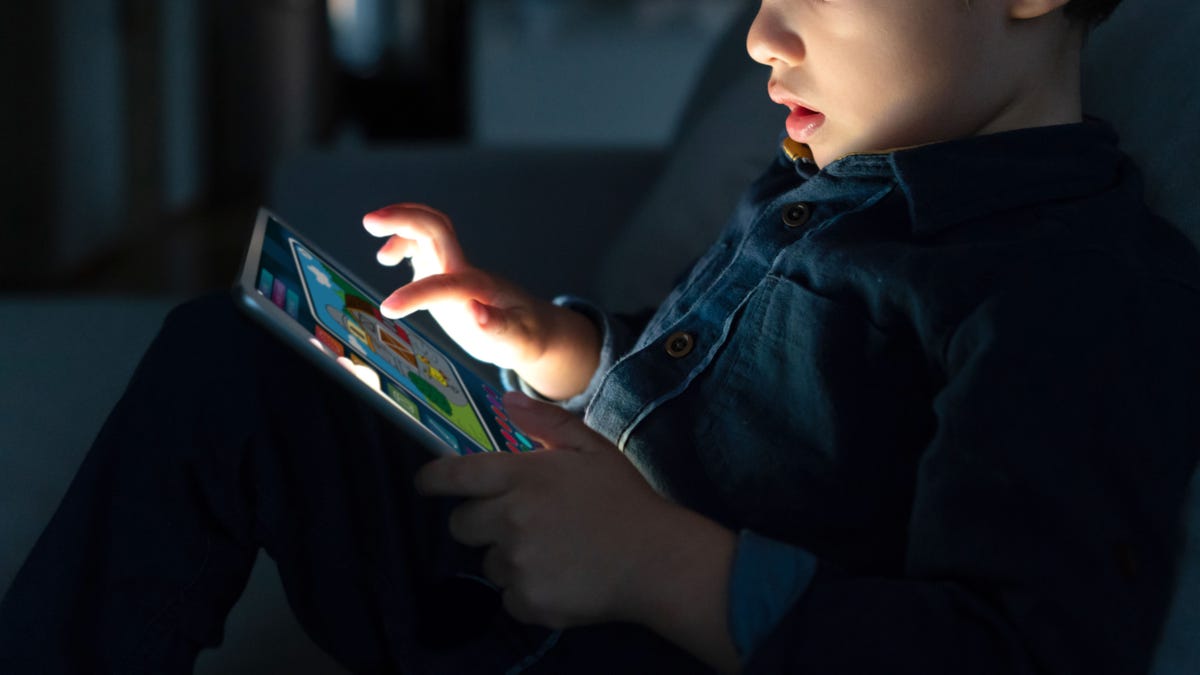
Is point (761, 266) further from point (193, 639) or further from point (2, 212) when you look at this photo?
point (2, 212)

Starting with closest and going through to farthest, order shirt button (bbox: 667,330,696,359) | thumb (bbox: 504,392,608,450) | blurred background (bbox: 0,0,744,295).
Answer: thumb (bbox: 504,392,608,450)
shirt button (bbox: 667,330,696,359)
blurred background (bbox: 0,0,744,295)

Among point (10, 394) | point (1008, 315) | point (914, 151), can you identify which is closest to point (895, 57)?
point (914, 151)

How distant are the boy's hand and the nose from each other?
0.93 ft

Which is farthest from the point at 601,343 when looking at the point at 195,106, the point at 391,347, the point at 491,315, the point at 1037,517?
the point at 195,106

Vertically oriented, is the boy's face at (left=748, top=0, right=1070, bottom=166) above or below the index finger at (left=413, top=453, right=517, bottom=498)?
above

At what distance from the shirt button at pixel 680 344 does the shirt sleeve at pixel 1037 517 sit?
21 centimetres

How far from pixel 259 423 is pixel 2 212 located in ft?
9.27

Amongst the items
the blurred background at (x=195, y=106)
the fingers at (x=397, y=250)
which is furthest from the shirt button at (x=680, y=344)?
the blurred background at (x=195, y=106)

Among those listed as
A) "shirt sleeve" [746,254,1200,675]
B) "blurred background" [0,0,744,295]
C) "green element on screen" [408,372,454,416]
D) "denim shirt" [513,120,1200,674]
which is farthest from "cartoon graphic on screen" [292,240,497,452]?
"blurred background" [0,0,744,295]

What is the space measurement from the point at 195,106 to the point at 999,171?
4535 mm

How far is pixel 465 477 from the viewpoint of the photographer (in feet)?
1.88

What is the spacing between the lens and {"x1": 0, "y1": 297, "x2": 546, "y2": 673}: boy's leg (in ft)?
2.07

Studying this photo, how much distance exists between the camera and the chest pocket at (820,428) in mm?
630

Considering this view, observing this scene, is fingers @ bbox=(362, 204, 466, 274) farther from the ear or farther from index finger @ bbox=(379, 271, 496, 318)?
the ear
